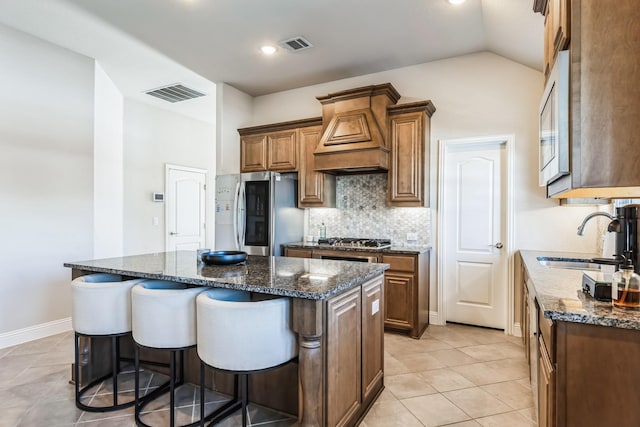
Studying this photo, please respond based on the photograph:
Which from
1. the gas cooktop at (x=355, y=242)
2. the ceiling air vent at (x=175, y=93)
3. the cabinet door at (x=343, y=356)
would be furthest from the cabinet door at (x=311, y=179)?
the cabinet door at (x=343, y=356)

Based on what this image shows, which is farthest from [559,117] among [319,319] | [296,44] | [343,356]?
[296,44]

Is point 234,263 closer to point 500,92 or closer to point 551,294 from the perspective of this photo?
point 551,294

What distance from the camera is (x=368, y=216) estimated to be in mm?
4418

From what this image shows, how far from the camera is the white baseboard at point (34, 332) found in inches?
132

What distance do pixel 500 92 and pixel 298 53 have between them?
2.25m

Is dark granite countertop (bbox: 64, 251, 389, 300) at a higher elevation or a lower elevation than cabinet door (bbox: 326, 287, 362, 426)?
higher

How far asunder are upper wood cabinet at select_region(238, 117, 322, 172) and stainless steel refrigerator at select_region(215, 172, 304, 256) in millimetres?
252

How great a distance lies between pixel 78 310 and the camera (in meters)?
2.21

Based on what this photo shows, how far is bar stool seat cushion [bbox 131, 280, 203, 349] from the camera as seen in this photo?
194 cm

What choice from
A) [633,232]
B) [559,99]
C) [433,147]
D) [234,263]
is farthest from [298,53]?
[633,232]

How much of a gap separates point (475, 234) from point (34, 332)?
4819 mm

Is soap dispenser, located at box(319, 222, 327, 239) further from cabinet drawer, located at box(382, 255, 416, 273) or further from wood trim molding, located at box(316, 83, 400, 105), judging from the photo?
wood trim molding, located at box(316, 83, 400, 105)

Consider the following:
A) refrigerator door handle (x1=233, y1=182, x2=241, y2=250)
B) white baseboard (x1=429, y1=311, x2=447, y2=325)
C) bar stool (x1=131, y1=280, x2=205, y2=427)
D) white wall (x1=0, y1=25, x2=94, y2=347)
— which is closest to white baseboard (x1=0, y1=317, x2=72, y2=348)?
white wall (x1=0, y1=25, x2=94, y2=347)

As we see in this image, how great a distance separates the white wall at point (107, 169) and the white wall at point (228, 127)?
1.36 m
